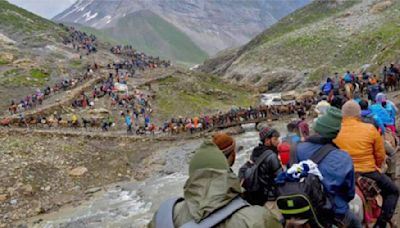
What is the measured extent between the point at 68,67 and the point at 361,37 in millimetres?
49661

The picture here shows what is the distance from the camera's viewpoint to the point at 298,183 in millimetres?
5312

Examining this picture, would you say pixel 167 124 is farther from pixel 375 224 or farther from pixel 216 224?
pixel 216 224

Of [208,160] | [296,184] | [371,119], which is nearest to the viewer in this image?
[208,160]

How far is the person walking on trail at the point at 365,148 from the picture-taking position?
721cm

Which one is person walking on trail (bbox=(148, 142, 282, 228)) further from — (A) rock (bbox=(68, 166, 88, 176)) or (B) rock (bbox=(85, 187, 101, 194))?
(A) rock (bbox=(68, 166, 88, 176))

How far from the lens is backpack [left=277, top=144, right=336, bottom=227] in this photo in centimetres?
519

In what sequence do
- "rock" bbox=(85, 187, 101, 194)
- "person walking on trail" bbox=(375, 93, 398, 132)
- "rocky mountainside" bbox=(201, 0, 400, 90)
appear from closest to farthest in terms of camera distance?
"person walking on trail" bbox=(375, 93, 398, 132)
"rock" bbox=(85, 187, 101, 194)
"rocky mountainside" bbox=(201, 0, 400, 90)

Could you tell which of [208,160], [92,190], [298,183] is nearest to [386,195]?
[298,183]

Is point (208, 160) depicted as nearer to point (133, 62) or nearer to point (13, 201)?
point (13, 201)

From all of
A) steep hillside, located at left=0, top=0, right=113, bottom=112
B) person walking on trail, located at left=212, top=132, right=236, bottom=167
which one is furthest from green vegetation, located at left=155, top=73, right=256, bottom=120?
person walking on trail, located at left=212, top=132, right=236, bottom=167

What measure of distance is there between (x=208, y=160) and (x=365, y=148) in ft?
12.4

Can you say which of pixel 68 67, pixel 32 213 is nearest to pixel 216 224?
pixel 32 213

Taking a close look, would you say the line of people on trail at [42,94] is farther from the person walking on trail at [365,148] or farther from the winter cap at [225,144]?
the winter cap at [225,144]

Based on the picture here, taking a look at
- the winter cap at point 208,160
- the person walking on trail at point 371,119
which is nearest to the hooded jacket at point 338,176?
the winter cap at point 208,160
